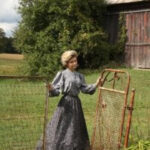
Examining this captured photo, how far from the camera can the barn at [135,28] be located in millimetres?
18859

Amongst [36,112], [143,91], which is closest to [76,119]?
[36,112]

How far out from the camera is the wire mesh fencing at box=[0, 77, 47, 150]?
21.6 feet

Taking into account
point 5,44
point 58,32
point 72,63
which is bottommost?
point 72,63

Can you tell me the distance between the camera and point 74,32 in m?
19.5

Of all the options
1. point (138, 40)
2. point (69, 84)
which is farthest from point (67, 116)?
point (138, 40)

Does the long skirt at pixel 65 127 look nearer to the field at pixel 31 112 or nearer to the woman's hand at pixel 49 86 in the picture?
the woman's hand at pixel 49 86

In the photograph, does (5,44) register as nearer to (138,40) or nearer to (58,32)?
(58,32)

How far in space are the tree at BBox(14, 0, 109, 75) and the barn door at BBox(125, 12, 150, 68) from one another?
3.11 ft

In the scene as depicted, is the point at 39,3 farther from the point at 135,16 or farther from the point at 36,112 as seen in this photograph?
the point at 36,112

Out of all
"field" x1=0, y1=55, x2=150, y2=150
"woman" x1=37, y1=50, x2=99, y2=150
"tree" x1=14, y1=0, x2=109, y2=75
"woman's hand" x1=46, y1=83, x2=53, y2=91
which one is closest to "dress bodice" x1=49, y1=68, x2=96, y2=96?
"woman" x1=37, y1=50, x2=99, y2=150

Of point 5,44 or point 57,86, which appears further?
point 5,44

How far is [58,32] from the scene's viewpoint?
65.1ft

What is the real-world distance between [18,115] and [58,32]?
12.9 m

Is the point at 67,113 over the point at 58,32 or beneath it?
beneath
